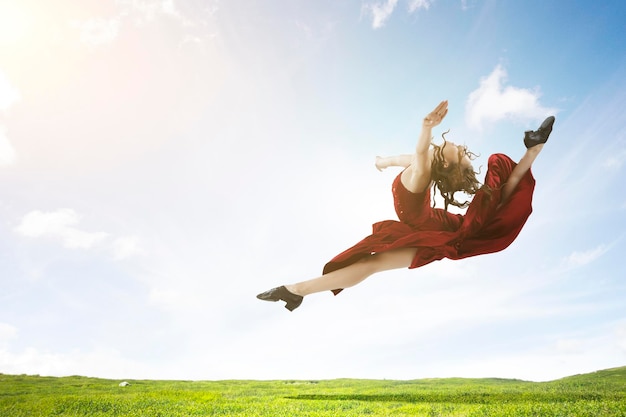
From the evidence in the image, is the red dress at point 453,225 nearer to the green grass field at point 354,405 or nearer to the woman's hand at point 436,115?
the woman's hand at point 436,115

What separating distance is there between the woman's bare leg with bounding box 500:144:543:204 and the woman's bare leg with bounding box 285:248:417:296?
146cm

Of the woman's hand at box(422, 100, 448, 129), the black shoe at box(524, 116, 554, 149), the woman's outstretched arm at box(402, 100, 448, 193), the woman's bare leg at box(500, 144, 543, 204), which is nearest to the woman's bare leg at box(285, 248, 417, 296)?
the woman's outstretched arm at box(402, 100, 448, 193)

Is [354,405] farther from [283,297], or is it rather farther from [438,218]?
[438,218]

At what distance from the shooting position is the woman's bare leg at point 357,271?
6.21m

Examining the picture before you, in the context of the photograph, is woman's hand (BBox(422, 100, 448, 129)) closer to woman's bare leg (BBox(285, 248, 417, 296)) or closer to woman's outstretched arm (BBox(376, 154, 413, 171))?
woman's outstretched arm (BBox(376, 154, 413, 171))

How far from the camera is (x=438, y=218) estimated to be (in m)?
6.32

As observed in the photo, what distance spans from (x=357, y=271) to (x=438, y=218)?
4.56 ft

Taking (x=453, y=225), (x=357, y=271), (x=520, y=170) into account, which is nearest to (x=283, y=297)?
(x=357, y=271)

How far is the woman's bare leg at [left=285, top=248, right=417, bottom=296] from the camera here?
6215 millimetres

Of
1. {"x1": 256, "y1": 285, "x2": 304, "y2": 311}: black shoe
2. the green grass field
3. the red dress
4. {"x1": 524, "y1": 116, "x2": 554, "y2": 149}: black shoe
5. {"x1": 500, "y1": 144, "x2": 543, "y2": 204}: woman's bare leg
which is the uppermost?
{"x1": 524, "y1": 116, "x2": 554, "y2": 149}: black shoe

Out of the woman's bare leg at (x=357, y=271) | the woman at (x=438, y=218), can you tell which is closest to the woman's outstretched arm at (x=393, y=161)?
the woman at (x=438, y=218)

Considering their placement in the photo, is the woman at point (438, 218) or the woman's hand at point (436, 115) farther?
the woman at point (438, 218)

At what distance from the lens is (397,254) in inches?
244

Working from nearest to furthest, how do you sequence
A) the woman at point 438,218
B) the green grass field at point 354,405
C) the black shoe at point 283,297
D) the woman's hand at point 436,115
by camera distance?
the woman's hand at point 436,115
the woman at point 438,218
the green grass field at point 354,405
the black shoe at point 283,297
